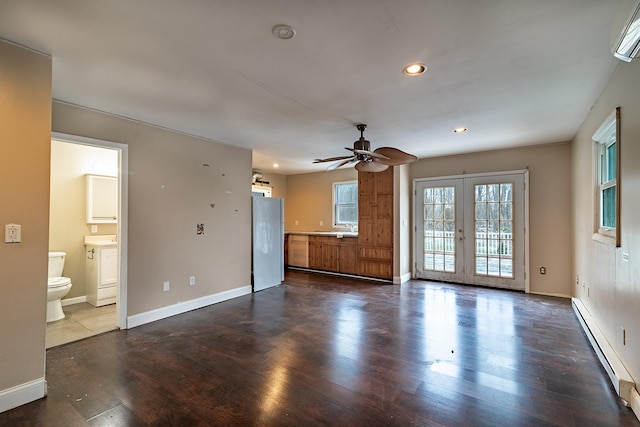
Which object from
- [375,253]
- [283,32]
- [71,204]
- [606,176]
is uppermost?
[283,32]

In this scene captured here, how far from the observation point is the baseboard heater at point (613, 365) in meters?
2.03

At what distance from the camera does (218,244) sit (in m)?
4.61

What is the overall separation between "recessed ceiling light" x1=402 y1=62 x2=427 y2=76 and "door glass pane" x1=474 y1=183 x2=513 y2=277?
3.69 meters

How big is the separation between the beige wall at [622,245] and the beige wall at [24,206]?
4.17m

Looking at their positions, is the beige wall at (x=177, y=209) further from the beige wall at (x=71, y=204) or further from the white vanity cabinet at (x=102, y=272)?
the beige wall at (x=71, y=204)

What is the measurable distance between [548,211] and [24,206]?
640cm

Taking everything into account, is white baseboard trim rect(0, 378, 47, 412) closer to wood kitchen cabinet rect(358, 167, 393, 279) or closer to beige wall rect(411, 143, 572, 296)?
wood kitchen cabinet rect(358, 167, 393, 279)

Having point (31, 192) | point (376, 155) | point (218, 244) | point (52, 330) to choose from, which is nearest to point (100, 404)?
point (31, 192)

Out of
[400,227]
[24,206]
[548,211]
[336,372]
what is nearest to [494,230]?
[548,211]

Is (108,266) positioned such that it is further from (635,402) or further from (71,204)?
(635,402)

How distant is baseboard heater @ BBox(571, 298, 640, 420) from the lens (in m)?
2.03

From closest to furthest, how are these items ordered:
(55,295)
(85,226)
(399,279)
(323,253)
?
(55,295), (85,226), (399,279), (323,253)

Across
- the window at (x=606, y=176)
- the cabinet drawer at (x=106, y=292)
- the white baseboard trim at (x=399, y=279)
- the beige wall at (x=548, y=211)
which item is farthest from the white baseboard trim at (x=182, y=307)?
the beige wall at (x=548, y=211)

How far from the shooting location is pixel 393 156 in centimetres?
363
